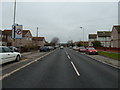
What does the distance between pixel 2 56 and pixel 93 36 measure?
79.4 metres

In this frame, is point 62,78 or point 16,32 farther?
point 16,32

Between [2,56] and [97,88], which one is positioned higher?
[2,56]

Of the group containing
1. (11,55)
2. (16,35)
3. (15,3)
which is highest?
(15,3)

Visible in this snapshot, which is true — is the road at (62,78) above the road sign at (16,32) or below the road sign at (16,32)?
below

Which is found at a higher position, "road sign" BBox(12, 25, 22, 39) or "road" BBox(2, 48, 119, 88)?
"road sign" BBox(12, 25, 22, 39)

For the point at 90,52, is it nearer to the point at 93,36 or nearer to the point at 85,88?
the point at 85,88

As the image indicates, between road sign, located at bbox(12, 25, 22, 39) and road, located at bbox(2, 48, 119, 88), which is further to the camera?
road sign, located at bbox(12, 25, 22, 39)

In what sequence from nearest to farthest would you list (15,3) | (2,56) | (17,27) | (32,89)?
(32,89) → (2,56) → (17,27) → (15,3)

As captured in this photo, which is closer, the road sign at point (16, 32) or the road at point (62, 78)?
the road at point (62, 78)

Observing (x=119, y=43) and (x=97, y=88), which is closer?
(x=97, y=88)

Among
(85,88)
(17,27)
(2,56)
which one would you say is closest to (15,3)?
(17,27)

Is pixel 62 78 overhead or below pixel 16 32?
below

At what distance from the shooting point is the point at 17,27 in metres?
14.7

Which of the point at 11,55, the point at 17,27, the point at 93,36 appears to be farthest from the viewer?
the point at 93,36
